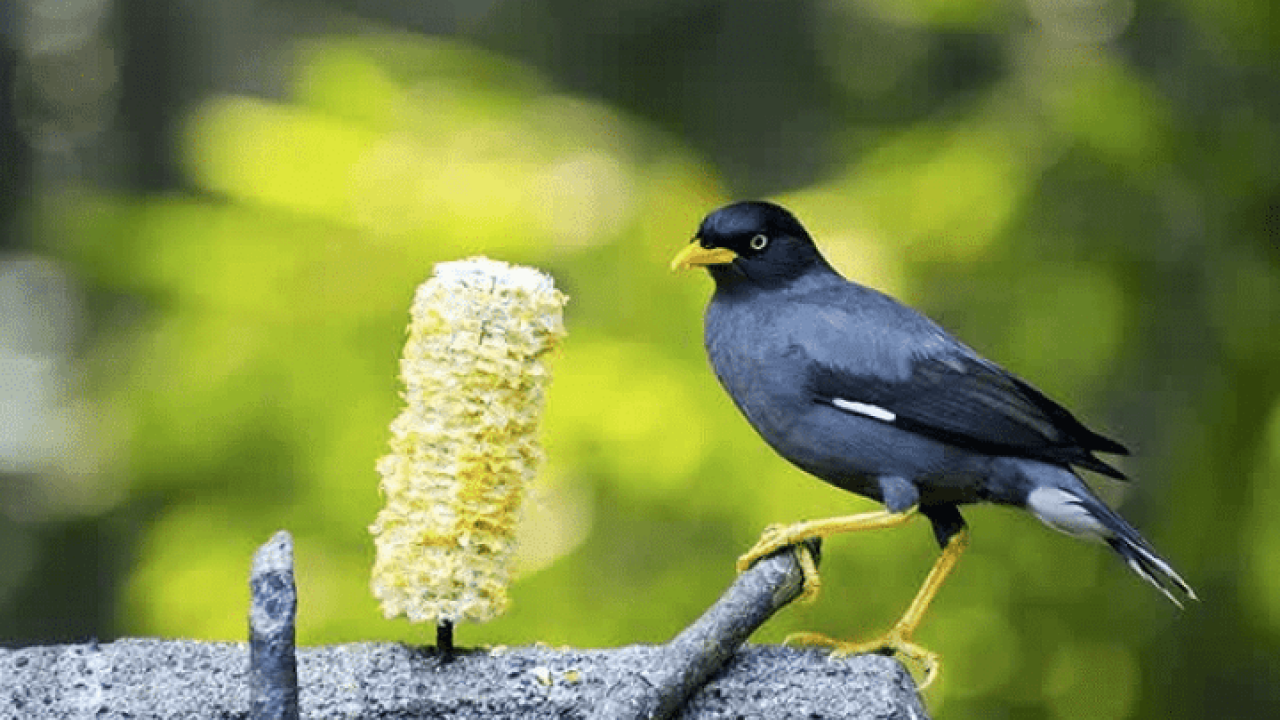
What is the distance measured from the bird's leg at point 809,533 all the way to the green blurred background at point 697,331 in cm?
160

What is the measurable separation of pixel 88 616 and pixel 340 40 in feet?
8.96

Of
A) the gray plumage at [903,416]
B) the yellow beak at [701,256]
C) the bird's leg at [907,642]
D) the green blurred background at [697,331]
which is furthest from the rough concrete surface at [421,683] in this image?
the green blurred background at [697,331]

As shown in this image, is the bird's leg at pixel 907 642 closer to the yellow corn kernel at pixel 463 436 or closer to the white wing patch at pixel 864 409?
the white wing patch at pixel 864 409

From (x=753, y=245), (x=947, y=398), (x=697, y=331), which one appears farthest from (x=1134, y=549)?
(x=697, y=331)

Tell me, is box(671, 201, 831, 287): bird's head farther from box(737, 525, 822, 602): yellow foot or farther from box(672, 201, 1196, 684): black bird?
box(737, 525, 822, 602): yellow foot

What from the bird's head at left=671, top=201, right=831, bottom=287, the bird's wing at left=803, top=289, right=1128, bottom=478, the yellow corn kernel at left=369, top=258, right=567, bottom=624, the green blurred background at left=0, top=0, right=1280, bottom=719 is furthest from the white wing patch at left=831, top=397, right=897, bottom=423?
the green blurred background at left=0, top=0, right=1280, bottom=719

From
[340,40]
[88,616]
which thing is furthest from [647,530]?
[88,616]

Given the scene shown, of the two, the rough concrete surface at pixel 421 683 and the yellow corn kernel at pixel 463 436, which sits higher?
the yellow corn kernel at pixel 463 436

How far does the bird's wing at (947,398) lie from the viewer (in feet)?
9.06

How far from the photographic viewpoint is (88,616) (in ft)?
22.7

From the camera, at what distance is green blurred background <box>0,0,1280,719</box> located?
4.41 m

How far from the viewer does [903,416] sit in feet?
9.06

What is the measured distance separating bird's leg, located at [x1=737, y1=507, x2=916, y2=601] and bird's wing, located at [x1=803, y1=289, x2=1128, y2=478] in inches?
5.2

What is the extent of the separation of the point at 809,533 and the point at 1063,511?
352mm
